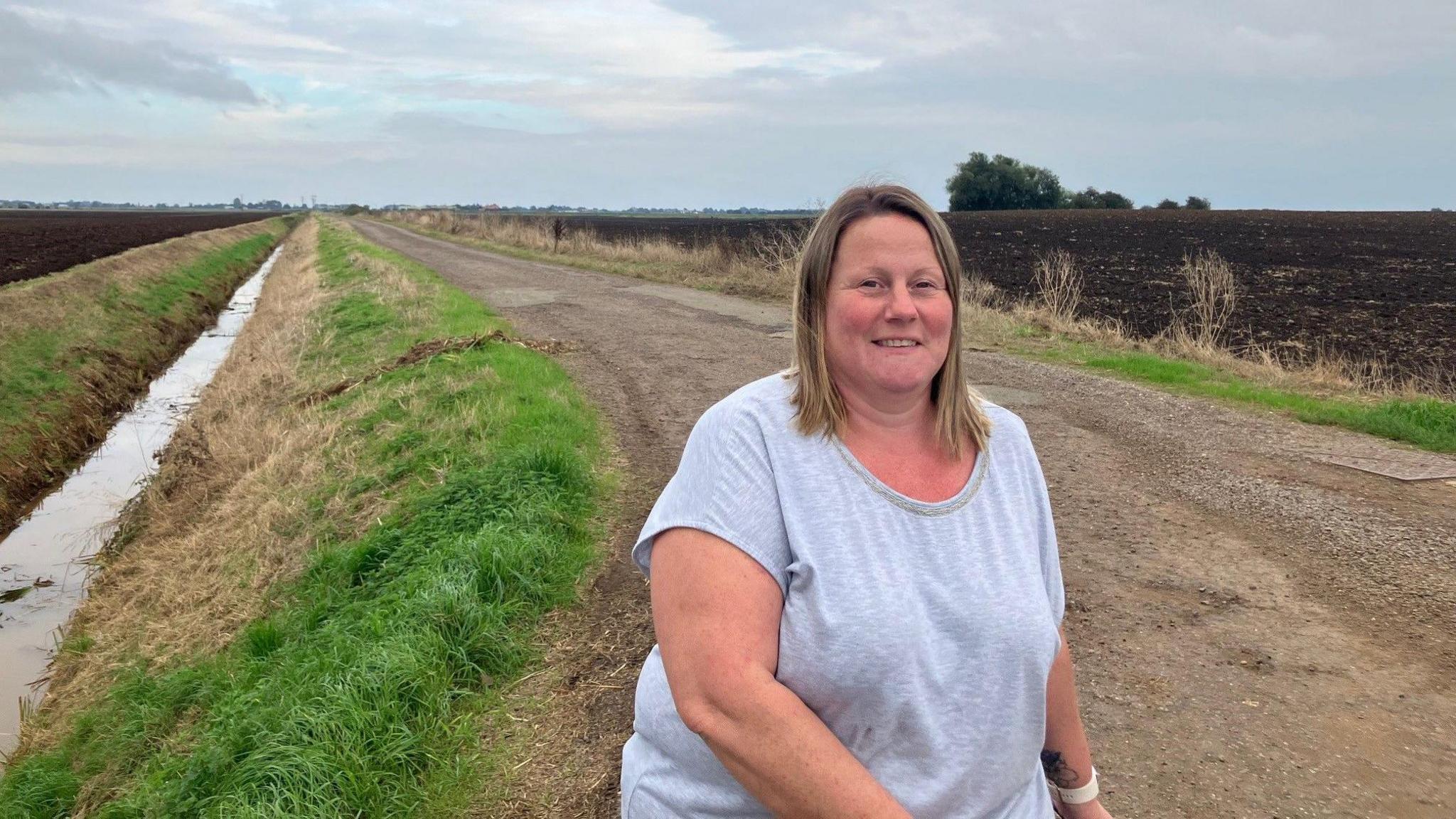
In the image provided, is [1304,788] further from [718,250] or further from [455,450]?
[718,250]

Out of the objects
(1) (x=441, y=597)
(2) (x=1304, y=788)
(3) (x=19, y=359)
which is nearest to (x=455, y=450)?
(1) (x=441, y=597)

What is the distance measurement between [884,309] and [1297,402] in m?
7.76

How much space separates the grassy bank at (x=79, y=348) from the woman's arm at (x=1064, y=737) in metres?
10.5

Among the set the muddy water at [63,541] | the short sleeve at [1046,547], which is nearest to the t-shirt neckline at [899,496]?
the short sleeve at [1046,547]

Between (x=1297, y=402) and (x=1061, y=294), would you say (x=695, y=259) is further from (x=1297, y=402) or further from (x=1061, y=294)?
(x=1297, y=402)

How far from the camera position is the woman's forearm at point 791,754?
1.60 m

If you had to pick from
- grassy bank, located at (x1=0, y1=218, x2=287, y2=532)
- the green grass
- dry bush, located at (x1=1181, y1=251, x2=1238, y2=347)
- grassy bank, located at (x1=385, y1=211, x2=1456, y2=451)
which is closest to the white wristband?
grassy bank, located at (x1=385, y1=211, x2=1456, y2=451)

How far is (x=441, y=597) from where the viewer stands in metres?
4.48

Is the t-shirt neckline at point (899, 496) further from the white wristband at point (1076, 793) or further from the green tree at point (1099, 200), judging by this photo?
the green tree at point (1099, 200)

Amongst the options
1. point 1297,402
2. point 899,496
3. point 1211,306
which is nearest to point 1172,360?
point 1211,306

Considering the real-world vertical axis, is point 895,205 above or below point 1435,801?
A: above

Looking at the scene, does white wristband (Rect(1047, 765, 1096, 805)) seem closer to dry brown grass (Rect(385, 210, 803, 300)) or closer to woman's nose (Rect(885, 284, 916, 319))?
woman's nose (Rect(885, 284, 916, 319))

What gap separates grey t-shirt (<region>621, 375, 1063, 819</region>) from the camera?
5.46 ft

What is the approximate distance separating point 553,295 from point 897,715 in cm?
1642
